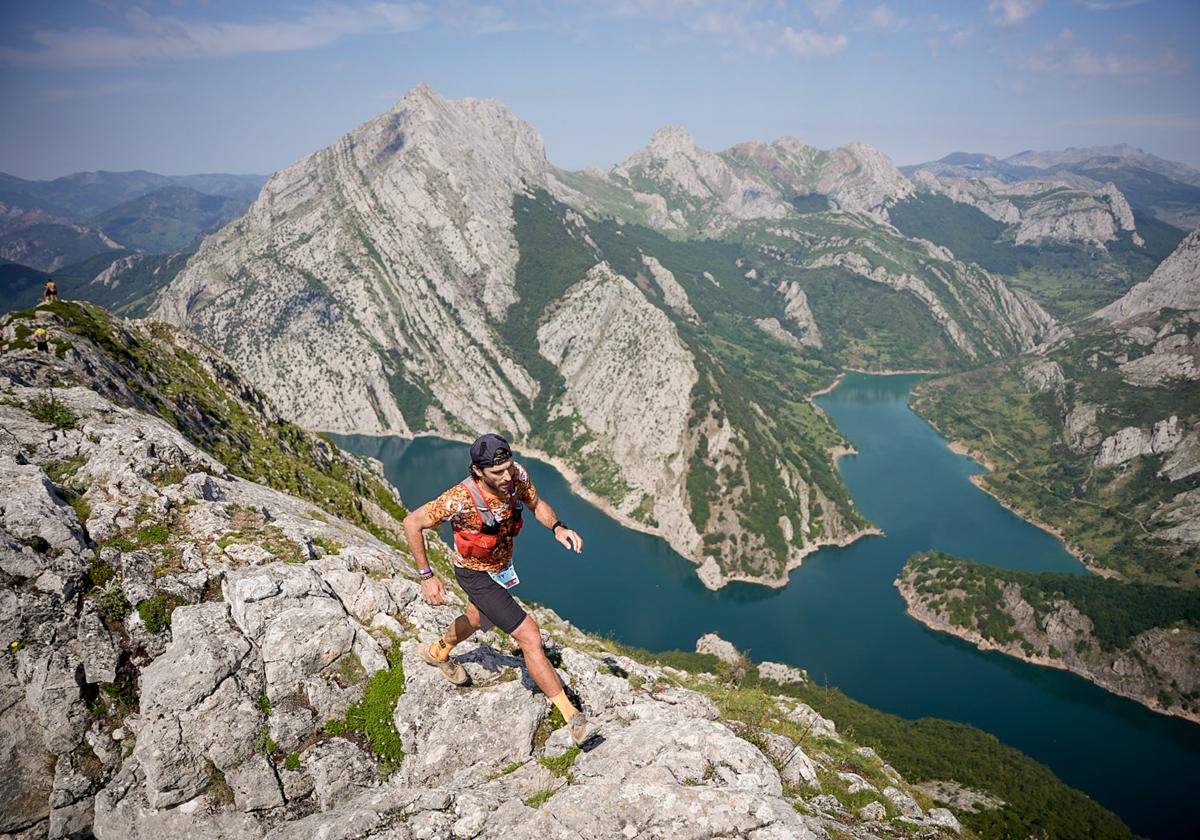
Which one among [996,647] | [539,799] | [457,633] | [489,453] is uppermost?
[489,453]

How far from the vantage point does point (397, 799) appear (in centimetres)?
1159

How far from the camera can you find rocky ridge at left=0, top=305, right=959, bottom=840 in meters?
11.3

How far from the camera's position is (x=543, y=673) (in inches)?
491

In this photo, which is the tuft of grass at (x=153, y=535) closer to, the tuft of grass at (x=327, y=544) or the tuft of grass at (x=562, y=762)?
the tuft of grass at (x=327, y=544)

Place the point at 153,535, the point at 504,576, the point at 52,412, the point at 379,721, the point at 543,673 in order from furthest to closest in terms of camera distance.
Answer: the point at 52,412, the point at 153,535, the point at 379,721, the point at 504,576, the point at 543,673

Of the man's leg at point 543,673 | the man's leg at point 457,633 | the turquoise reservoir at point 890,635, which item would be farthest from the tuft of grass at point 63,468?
the turquoise reservoir at point 890,635

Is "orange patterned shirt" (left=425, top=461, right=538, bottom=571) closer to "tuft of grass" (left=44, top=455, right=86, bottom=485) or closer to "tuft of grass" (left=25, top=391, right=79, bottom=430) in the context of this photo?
"tuft of grass" (left=44, top=455, right=86, bottom=485)

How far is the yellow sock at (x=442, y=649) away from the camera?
13.5 m

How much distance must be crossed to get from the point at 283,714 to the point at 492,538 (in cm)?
629

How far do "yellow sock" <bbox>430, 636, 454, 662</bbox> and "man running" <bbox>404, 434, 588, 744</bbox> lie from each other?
1203 millimetres

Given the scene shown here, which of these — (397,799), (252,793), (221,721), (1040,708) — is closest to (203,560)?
(221,721)

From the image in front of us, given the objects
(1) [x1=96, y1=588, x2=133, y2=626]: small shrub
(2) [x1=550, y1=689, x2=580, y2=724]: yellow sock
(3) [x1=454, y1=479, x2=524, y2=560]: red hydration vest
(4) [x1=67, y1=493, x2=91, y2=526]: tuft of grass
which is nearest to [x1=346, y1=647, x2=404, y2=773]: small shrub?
(2) [x1=550, y1=689, x2=580, y2=724]: yellow sock

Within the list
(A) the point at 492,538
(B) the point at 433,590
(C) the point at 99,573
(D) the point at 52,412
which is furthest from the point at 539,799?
(D) the point at 52,412

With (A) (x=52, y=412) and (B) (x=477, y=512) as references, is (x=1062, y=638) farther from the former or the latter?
(A) (x=52, y=412)
